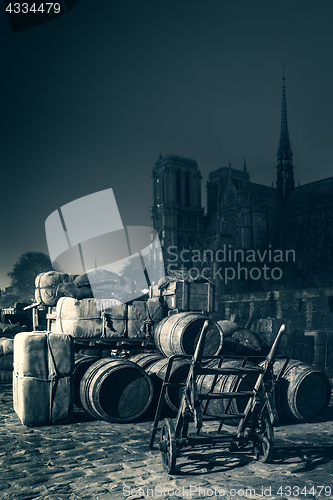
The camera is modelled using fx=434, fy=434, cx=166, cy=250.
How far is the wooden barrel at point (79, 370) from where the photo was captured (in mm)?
8055

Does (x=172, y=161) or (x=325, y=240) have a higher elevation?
(x=172, y=161)

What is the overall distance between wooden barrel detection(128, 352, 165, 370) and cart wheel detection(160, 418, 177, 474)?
11.9 feet

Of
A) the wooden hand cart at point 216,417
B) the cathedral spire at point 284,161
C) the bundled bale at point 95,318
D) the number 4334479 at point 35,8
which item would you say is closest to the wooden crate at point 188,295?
the bundled bale at point 95,318

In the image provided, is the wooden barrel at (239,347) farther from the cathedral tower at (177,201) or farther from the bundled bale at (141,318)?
the cathedral tower at (177,201)

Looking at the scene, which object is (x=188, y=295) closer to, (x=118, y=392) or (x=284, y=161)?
(x=118, y=392)

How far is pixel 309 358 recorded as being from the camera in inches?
499

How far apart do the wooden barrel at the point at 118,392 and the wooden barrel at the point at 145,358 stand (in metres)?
1.20

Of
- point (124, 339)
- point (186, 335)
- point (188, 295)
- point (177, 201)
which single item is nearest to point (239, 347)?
point (188, 295)

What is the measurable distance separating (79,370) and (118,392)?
1333mm

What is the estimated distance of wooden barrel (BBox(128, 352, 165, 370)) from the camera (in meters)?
8.69

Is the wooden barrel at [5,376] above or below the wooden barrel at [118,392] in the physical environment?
below

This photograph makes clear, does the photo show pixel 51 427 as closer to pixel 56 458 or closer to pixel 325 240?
Result: pixel 56 458

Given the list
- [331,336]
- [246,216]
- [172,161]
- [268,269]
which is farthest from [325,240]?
[172,161]

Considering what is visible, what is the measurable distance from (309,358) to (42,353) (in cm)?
841
